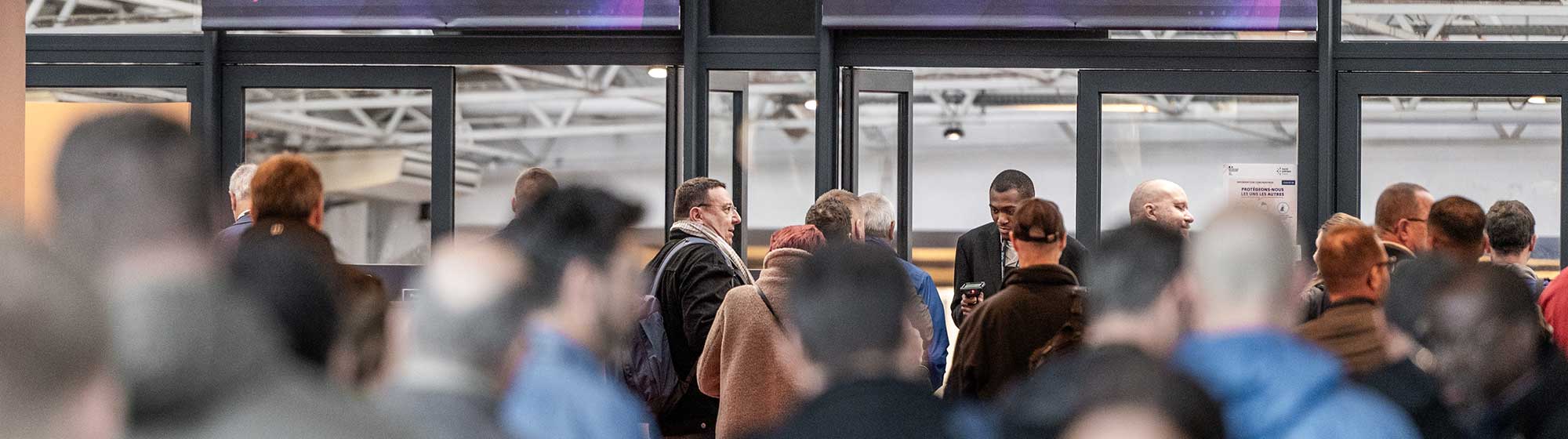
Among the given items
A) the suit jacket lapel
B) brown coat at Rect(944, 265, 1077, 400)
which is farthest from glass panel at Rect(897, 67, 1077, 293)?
brown coat at Rect(944, 265, 1077, 400)

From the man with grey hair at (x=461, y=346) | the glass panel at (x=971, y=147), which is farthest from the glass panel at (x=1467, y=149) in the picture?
the man with grey hair at (x=461, y=346)

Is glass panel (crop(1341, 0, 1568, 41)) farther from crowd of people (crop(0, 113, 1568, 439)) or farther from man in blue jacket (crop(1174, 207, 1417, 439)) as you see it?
man in blue jacket (crop(1174, 207, 1417, 439))

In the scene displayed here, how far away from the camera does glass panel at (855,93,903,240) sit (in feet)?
22.9

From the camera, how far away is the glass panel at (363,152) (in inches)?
275

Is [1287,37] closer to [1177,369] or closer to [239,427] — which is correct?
[1177,369]

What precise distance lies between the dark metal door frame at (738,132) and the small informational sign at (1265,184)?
2440 millimetres

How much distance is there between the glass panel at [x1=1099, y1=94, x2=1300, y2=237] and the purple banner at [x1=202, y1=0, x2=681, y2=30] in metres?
2.31

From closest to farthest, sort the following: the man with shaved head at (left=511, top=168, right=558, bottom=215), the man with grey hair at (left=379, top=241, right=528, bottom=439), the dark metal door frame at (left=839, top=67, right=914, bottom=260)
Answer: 1. the man with grey hair at (left=379, top=241, right=528, bottom=439)
2. the man with shaved head at (left=511, top=168, right=558, bottom=215)
3. the dark metal door frame at (left=839, top=67, right=914, bottom=260)

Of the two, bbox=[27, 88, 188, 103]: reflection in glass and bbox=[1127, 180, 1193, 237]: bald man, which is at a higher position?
bbox=[27, 88, 188, 103]: reflection in glass

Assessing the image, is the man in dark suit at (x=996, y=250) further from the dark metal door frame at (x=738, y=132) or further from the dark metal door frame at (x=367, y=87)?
the dark metal door frame at (x=367, y=87)

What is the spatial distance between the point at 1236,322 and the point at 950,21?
467 centimetres

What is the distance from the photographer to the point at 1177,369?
1544 millimetres

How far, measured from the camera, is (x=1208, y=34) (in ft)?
22.5

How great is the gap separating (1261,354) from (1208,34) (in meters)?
5.03
